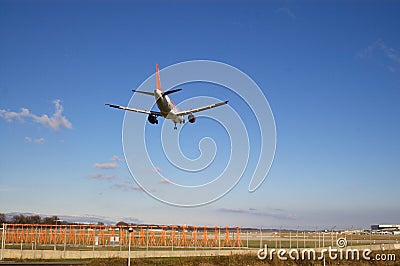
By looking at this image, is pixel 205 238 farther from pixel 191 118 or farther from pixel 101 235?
pixel 191 118

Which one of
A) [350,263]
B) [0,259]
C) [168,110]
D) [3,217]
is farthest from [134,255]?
[3,217]

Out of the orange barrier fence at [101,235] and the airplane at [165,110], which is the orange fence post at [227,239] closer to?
the orange barrier fence at [101,235]

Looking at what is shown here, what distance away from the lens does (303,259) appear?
31.3m

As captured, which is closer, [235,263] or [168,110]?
[235,263]

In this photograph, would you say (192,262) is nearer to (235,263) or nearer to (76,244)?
(235,263)

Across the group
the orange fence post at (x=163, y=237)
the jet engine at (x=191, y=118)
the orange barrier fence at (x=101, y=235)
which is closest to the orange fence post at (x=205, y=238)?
the orange barrier fence at (x=101, y=235)

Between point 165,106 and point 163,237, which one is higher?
point 165,106

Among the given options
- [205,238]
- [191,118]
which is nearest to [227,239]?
[205,238]

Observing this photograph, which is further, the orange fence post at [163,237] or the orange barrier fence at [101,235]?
the orange fence post at [163,237]

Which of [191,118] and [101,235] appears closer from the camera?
[191,118]

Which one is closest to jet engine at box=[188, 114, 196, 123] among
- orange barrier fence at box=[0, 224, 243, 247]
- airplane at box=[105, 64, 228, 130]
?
airplane at box=[105, 64, 228, 130]

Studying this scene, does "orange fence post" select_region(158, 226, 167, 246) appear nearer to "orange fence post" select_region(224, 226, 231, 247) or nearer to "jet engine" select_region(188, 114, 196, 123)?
"orange fence post" select_region(224, 226, 231, 247)

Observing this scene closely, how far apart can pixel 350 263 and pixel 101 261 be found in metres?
16.0

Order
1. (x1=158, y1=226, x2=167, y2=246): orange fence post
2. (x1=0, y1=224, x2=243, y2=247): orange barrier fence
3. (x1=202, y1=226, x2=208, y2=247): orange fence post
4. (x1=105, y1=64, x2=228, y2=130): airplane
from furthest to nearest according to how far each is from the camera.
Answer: (x1=158, y1=226, x2=167, y2=246): orange fence post
(x1=202, y1=226, x2=208, y2=247): orange fence post
(x1=0, y1=224, x2=243, y2=247): orange barrier fence
(x1=105, y1=64, x2=228, y2=130): airplane
